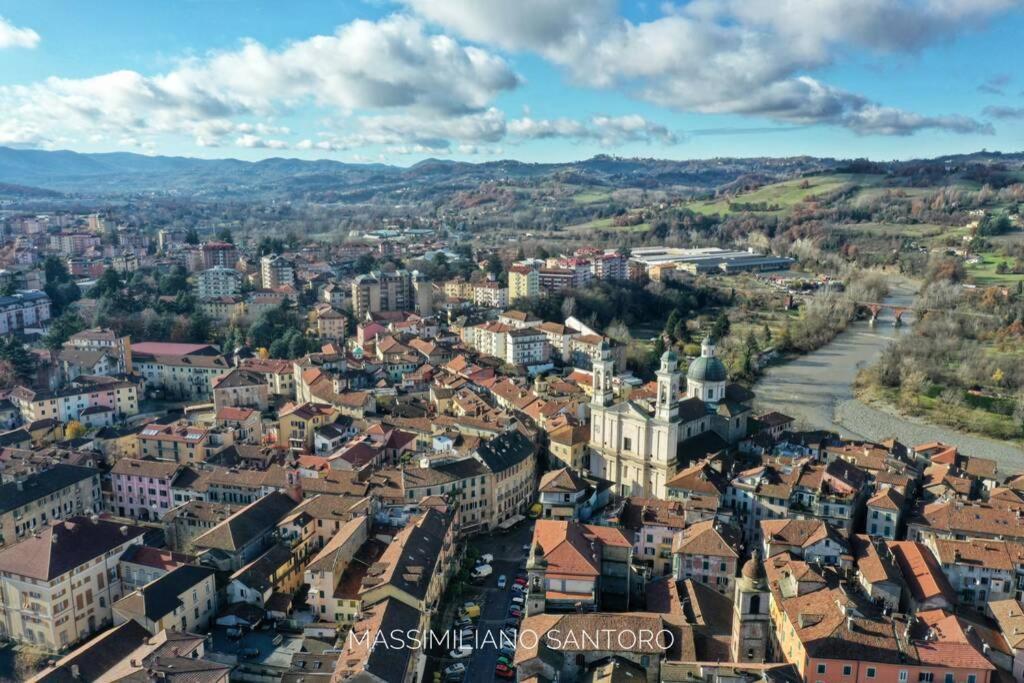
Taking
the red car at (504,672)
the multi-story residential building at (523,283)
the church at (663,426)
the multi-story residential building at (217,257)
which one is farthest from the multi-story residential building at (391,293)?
the red car at (504,672)

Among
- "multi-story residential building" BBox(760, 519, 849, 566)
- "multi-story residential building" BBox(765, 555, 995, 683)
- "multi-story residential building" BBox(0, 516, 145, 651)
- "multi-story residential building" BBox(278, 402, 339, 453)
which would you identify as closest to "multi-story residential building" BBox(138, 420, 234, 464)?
"multi-story residential building" BBox(278, 402, 339, 453)

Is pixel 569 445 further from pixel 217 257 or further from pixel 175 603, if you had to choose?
pixel 217 257

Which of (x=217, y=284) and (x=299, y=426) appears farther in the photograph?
(x=217, y=284)

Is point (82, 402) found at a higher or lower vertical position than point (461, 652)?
higher

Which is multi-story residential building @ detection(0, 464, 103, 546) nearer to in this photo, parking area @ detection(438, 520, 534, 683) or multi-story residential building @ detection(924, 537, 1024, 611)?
parking area @ detection(438, 520, 534, 683)

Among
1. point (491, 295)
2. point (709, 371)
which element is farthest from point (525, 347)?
point (709, 371)
